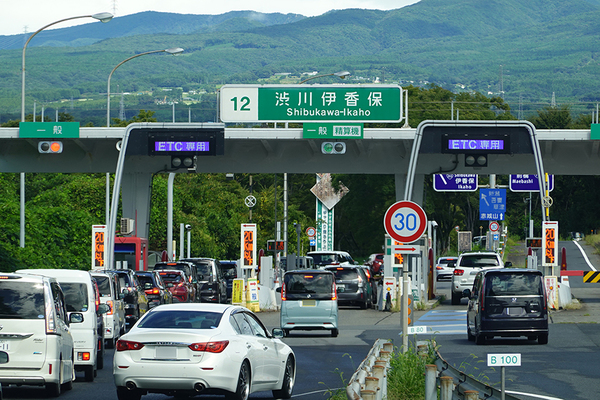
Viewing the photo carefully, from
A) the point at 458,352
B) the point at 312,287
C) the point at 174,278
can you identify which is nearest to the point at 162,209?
the point at 174,278

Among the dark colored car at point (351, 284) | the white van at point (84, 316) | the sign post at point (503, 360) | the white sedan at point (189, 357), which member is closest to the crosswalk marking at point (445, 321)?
the dark colored car at point (351, 284)

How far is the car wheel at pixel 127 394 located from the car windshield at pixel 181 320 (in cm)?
83

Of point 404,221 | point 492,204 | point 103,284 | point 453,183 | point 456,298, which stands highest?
point 453,183

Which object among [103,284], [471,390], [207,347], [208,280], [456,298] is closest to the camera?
[471,390]

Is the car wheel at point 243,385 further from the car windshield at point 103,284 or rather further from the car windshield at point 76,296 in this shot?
the car windshield at point 103,284

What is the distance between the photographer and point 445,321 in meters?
27.7

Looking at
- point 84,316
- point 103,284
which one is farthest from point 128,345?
point 103,284

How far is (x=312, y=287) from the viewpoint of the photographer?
2480 cm

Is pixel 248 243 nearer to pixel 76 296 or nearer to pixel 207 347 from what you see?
pixel 76 296

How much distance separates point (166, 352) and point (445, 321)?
53.9ft

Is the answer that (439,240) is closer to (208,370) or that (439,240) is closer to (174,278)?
(174,278)

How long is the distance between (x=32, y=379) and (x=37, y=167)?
24110 millimetres

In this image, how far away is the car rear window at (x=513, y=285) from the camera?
20734mm

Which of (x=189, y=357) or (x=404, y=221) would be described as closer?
(x=189, y=357)
